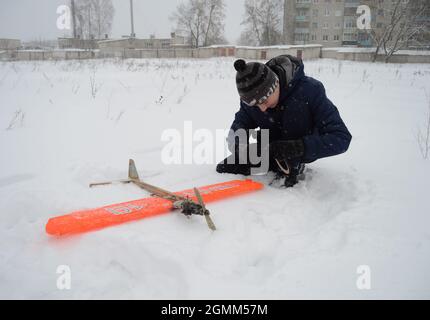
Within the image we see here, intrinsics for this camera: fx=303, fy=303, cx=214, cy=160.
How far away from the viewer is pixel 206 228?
2.47m

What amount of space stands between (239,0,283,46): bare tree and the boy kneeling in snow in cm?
4777

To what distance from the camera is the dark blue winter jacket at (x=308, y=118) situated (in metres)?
2.87

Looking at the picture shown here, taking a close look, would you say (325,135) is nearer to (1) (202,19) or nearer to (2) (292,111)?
(2) (292,111)

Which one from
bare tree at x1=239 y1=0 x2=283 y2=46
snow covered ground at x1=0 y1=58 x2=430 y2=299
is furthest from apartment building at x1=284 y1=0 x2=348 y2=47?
snow covered ground at x1=0 y1=58 x2=430 y2=299

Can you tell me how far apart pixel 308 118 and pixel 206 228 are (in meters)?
1.54

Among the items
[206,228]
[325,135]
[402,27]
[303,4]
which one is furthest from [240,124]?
[303,4]

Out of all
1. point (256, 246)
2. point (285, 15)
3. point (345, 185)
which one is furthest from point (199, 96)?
point (285, 15)

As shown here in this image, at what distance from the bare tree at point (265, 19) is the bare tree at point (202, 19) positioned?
4.97 m

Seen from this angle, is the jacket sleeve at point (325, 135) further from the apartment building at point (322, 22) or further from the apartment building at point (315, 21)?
the apartment building at point (322, 22)

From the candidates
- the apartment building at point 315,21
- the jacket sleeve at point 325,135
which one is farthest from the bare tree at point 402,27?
the jacket sleeve at point 325,135

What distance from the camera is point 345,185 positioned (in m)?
3.15

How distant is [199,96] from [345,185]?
537 centimetres

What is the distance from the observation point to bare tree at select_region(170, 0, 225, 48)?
1921 inches

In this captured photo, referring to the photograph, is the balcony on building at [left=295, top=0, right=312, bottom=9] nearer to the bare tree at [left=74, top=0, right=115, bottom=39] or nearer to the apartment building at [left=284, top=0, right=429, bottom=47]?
the apartment building at [left=284, top=0, right=429, bottom=47]
